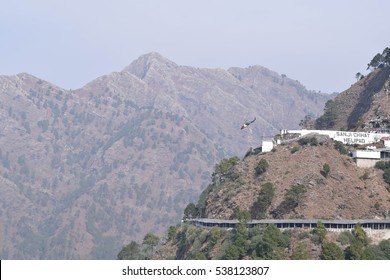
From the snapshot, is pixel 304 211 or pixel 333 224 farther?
pixel 304 211

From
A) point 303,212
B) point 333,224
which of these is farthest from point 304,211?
point 333,224

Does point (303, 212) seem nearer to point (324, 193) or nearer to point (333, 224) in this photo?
point (324, 193)

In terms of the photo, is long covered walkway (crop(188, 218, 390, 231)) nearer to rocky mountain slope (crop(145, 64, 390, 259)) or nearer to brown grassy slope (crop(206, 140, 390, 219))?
rocky mountain slope (crop(145, 64, 390, 259))

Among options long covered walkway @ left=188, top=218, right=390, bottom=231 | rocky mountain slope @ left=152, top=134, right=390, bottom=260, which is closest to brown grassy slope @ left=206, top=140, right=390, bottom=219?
rocky mountain slope @ left=152, top=134, right=390, bottom=260

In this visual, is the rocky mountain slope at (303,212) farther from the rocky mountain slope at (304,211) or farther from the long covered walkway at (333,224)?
the long covered walkway at (333,224)

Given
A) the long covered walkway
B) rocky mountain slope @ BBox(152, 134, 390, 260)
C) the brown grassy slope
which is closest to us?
rocky mountain slope @ BBox(152, 134, 390, 260)

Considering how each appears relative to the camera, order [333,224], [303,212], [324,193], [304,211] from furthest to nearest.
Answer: [324,193]
[304,211]
[303,212]
[333,224]

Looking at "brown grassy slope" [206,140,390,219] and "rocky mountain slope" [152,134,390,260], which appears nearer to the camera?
"rocky mountain slope" [152,134,390,260]

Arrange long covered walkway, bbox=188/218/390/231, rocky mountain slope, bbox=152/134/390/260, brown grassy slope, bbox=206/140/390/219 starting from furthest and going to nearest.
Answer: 1. brown grassy slope, bbox=206/140/390/219
2. long covered walkway, bbox=188/218/390/231
3. rocky mountain slope, bbox=152/134/390/260

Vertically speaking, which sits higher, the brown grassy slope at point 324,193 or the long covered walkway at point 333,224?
the brown grassy slope at point 324,193

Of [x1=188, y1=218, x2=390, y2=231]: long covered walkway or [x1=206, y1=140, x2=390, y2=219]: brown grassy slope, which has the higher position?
[x1=206, y1=140, x2=390, y2=219]: brown grassy slope

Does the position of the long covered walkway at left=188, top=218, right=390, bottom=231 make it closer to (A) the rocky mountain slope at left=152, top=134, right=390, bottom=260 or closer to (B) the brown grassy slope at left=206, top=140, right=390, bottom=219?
(A) the rocky mountain slope at left=152, top=134, right=390, bottom=260

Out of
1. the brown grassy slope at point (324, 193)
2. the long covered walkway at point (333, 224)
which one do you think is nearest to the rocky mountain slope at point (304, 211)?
the brown grassy slope at point (324, 193)

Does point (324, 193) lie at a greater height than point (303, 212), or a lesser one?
greater
